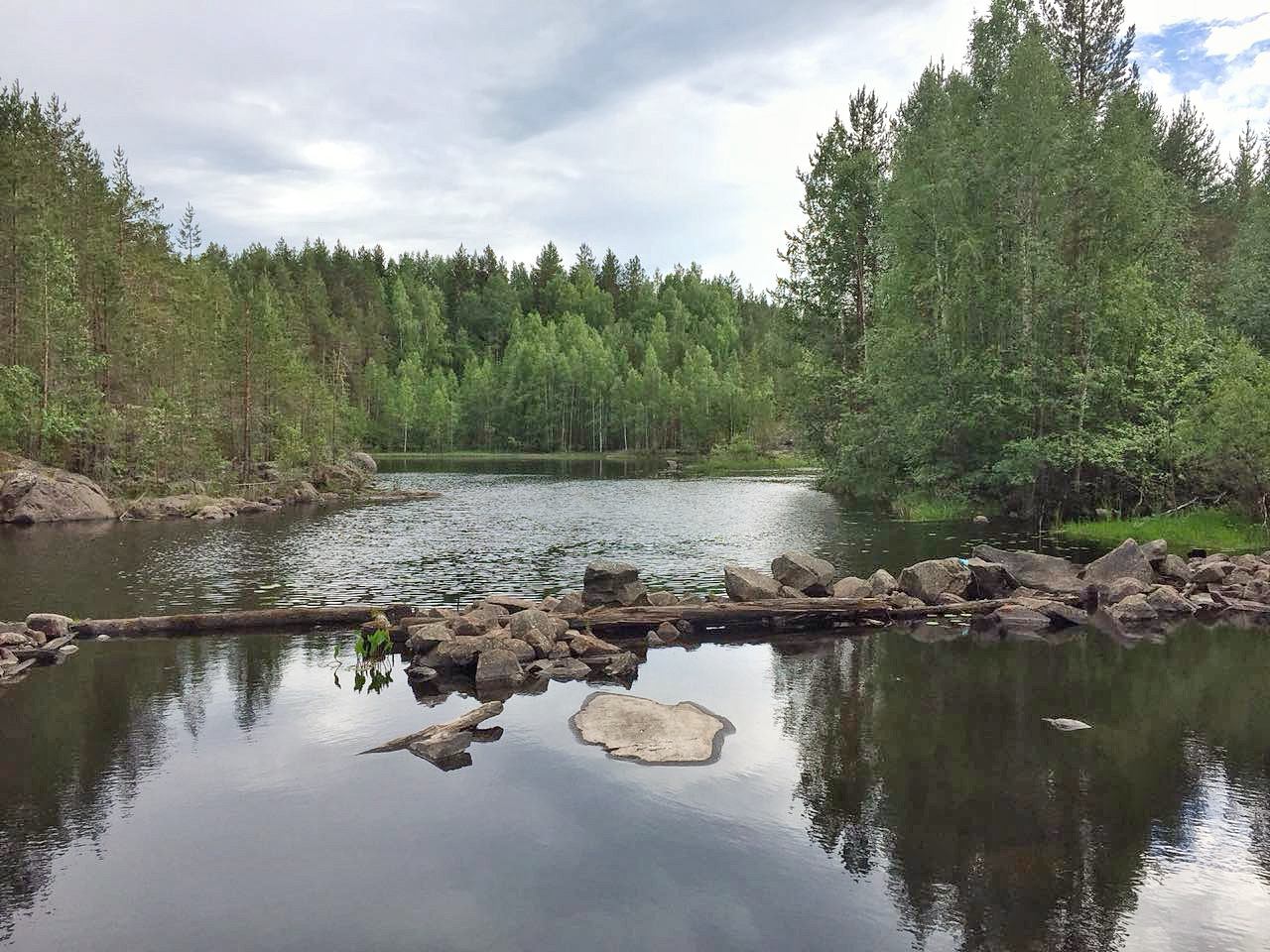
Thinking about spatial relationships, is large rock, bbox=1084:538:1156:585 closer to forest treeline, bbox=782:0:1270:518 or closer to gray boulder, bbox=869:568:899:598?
gray boulder, bbox=869:568:899:598

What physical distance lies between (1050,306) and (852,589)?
79.6ft

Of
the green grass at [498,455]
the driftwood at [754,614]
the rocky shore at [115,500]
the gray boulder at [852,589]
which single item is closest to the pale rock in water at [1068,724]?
the driftwood at [754,614]

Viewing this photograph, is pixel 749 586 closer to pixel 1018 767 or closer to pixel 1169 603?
pixel 1018 767

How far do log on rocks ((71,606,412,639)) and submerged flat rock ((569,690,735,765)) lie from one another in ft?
27.8

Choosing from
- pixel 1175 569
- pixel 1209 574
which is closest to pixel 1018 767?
pixel 1175 569

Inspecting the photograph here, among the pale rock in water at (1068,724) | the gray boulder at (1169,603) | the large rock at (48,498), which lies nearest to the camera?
the pale rock in water at (1068,724)

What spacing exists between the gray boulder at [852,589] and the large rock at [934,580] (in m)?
1.33

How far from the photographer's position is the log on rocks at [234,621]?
21.3 metres

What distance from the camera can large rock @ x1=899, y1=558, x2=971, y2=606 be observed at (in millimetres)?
24609

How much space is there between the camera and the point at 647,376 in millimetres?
148625

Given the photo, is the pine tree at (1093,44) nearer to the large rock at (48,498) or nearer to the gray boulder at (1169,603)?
the gray boulder at (1169,603)

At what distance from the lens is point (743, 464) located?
378 ft

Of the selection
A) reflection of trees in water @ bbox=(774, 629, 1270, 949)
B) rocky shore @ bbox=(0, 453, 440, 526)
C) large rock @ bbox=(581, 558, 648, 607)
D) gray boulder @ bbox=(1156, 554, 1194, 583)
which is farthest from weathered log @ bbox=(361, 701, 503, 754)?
rocky shore @ bbox=(0, 453, 440, 526)

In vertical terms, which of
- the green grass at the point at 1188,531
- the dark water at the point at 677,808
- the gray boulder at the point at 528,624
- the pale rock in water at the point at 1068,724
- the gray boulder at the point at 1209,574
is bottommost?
the dark water at the point at 677,808
